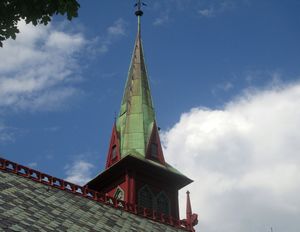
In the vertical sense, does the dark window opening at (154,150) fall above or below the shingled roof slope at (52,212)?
above

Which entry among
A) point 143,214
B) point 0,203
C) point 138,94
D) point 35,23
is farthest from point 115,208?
point 35,23

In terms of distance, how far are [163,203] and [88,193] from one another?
6854mm

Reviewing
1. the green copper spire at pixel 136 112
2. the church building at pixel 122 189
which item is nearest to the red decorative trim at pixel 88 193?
the church building at pixel 122 189

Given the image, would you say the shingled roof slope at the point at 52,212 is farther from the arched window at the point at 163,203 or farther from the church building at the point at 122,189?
the arched window at the point at 163,203

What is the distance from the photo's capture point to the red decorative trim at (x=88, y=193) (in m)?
23.7

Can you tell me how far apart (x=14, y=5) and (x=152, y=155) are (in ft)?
81.1

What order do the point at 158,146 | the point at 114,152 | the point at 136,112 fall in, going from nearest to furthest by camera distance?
the point at 114,152 → the point at 158,146 → the point at 136,112

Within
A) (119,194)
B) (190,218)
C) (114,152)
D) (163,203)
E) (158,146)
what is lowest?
(190,218)

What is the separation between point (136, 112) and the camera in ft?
119

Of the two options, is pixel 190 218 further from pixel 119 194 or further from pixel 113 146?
pixel 113 146

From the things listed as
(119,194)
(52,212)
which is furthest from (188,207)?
(52,212)

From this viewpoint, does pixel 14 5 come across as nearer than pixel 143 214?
Yes

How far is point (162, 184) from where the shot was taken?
105 ft

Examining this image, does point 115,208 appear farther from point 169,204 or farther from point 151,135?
point 151,135
